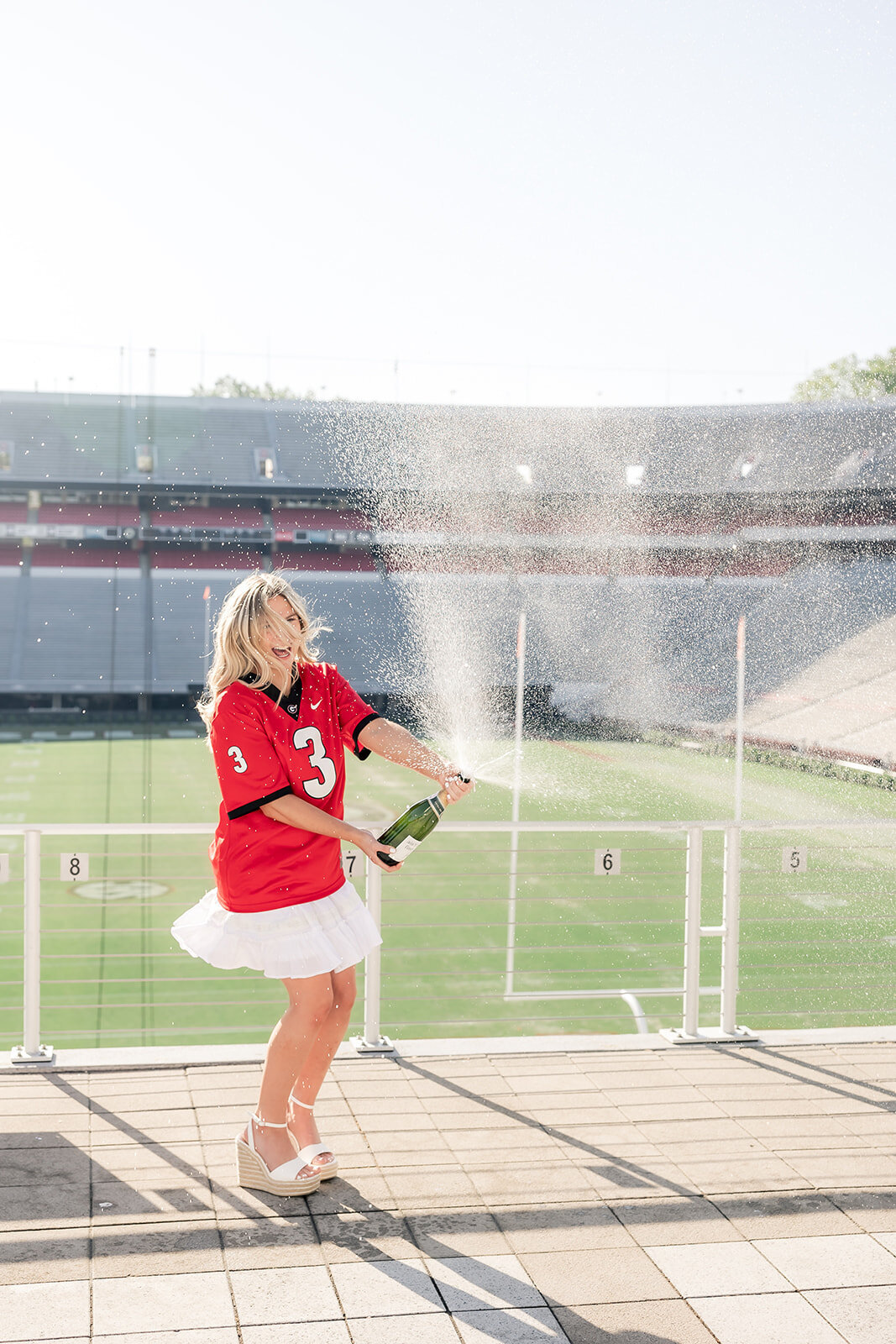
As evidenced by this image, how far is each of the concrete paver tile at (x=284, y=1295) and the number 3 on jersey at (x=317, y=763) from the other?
767 millimetres

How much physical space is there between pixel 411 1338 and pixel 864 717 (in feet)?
74.5

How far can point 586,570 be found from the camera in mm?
28531

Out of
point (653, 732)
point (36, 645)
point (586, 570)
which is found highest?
point (586, 570)

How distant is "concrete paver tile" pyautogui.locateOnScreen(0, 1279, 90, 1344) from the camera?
1.73 meters

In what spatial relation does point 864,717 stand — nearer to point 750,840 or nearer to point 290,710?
point 750,840

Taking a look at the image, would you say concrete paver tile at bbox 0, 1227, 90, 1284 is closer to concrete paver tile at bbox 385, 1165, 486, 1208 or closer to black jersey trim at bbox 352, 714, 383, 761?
concrete paver tile at bbox 385, 1165, 486, 1208

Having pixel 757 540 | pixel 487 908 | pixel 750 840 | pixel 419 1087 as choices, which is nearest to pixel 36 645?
pixel 757 540

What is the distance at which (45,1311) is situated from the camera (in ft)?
5.87

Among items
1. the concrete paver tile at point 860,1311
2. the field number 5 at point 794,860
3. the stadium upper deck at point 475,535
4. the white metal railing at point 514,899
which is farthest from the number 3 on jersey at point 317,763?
the stadium upper deck at point 475,535

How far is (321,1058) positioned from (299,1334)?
54 centimetres

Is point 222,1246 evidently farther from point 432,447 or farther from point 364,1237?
point 432,447

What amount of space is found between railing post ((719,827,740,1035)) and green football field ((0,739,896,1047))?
67 millimetres

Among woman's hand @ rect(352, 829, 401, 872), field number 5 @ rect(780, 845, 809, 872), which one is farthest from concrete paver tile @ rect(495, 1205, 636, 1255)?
field number 5 @ rect(780, 845, 809, 872)

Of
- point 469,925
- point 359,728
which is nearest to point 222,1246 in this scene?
point 359,728
